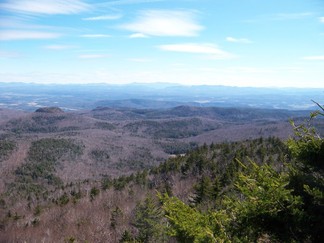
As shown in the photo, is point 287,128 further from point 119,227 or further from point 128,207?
point 119,227

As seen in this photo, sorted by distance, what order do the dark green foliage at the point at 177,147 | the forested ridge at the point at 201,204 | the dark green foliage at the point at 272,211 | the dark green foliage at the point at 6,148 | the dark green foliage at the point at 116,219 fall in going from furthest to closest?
the dark green foliage at the point at 177,147 → the dark green foliage at the point at 6,148 → the dark green foliage at the point at 116,219 → the forested ridge at the point at 201,204 → the dark green foliage at the point at 272,211

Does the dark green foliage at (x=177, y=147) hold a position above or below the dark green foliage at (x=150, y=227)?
below

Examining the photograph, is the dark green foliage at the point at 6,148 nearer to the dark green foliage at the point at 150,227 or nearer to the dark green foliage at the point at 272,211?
the dark green foliage at the point at 150,227

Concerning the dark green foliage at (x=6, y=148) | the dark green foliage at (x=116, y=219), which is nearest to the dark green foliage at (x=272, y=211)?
the dark green foliage at (x=116, y=219)

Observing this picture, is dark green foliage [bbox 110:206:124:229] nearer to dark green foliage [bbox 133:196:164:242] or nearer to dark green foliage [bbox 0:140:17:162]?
dark green foliage [bbox 133:196:164:242]

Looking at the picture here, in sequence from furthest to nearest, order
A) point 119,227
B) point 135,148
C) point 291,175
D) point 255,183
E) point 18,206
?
point 135,148, point 18,206, point 119,227, point 291,175, point 255,183

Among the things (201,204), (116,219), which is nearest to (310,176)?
(201,204)

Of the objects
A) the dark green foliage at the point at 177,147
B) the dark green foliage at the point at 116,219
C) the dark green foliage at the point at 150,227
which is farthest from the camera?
the dark green foliage at the point at 177,147

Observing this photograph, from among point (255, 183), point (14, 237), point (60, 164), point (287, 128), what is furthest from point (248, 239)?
point (287, 128)

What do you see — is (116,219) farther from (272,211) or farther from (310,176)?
(272,211)
